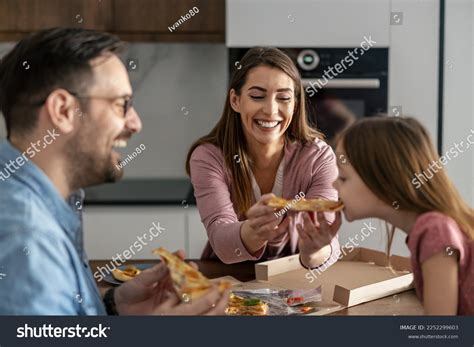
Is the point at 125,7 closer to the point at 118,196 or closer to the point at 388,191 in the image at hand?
the point at 118,196

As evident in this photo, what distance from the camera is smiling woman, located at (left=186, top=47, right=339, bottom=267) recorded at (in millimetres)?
1245

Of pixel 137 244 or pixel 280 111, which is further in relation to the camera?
pixel 137 244

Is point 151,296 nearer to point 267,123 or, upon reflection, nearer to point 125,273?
point 125,273

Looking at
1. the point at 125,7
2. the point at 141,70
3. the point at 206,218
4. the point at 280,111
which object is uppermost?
the point at 125,7

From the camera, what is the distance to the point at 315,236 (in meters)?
1.07

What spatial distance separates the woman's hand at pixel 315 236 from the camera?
103cm

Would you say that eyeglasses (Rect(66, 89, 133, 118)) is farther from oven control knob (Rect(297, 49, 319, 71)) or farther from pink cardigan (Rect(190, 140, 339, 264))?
oven control knob (Rect(297, 49, 319, 71))

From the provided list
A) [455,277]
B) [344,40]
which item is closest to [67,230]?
[455,277]

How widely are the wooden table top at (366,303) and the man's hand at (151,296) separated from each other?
13 centimetres

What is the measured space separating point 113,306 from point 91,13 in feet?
Answer: 3.91

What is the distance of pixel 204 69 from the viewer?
2.38m

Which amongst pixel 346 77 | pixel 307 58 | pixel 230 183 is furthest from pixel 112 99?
pixel 346 77

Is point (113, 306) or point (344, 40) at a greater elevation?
point (344, 40)

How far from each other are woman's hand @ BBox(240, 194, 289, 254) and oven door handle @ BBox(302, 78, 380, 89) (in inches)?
32.4
